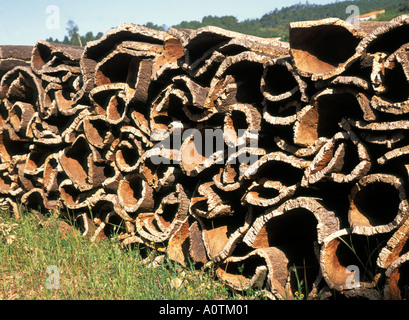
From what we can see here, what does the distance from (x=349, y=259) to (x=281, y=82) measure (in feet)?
3.66

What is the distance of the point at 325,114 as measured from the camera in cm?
256

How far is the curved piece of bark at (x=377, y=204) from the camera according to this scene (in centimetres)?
217

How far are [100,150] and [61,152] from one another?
55 centimetres

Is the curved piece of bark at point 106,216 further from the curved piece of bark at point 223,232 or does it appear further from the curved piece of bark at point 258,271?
the curved piece of bark at point 258,271

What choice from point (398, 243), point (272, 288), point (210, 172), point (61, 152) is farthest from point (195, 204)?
point (61, 152)

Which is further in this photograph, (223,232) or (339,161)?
(223,232)

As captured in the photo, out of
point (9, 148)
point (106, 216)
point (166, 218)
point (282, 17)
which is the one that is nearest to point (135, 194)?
point (106, 216)

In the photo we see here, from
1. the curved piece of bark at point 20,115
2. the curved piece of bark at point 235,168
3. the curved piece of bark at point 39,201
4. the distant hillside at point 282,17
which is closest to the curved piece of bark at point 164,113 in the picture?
the curved piece of bark at point 235,168

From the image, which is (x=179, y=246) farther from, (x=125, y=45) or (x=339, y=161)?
(x=125, y=45)

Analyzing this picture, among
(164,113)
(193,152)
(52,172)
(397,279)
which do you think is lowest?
(397,279)

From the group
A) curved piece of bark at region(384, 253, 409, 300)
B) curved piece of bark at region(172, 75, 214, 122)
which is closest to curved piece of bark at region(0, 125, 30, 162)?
curved piece of bark at region(172, 75, 214, 122)

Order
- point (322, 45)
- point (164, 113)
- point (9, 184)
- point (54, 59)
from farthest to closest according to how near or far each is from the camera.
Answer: point (9, 184) < point (54, 59) < point (164, 113) < point (322, 45)

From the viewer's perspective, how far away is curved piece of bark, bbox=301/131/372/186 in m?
2.31

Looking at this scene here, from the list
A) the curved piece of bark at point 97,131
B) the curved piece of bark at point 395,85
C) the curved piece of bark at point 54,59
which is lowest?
the curved piece of bark at point 97,131
